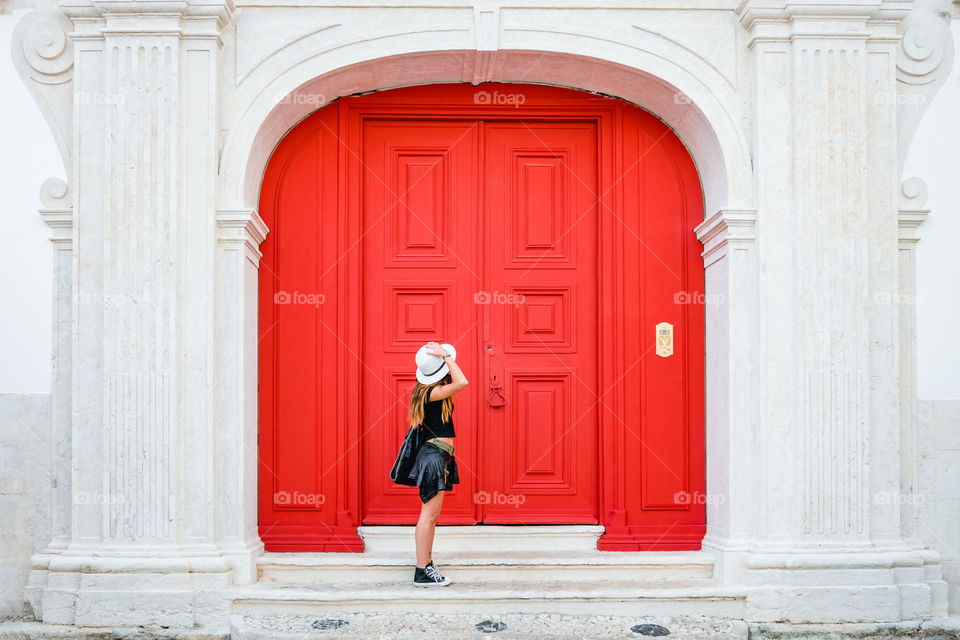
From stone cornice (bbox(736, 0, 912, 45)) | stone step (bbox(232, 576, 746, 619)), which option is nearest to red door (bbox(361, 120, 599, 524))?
stone step (bbox(232, 576, 746, 619))

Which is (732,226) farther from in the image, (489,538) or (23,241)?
(23,241)

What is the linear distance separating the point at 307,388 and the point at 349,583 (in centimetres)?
137

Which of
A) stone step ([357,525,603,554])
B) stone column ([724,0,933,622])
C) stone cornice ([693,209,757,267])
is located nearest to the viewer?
stone column ([724,0,933,622])

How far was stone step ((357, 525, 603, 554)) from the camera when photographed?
23.8 feet

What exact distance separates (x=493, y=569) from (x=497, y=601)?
1.31ft

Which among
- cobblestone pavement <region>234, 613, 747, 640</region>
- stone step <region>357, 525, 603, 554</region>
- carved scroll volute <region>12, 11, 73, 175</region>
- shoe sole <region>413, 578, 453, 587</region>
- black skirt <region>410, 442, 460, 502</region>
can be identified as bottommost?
cobblestone pavement <region>234, 613, 747, 640</region>

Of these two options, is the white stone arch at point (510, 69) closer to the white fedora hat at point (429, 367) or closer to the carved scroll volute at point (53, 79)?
the carved scroll volute at point (53, 79)

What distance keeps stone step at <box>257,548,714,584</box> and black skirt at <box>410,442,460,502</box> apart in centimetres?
64

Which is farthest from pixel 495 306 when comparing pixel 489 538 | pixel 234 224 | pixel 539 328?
pixel 234 224

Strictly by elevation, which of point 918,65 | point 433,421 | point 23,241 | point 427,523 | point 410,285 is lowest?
point 427,523

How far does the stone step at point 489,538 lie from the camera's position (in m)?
7.26

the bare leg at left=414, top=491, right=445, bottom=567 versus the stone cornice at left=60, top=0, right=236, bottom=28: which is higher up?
the stone cornice at left=60, top=0, right=236, bottom=28

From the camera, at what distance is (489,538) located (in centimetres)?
729

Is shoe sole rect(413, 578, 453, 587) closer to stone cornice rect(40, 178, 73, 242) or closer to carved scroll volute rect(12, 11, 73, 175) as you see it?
stone cornice rect(40, 178, 73, 242)
